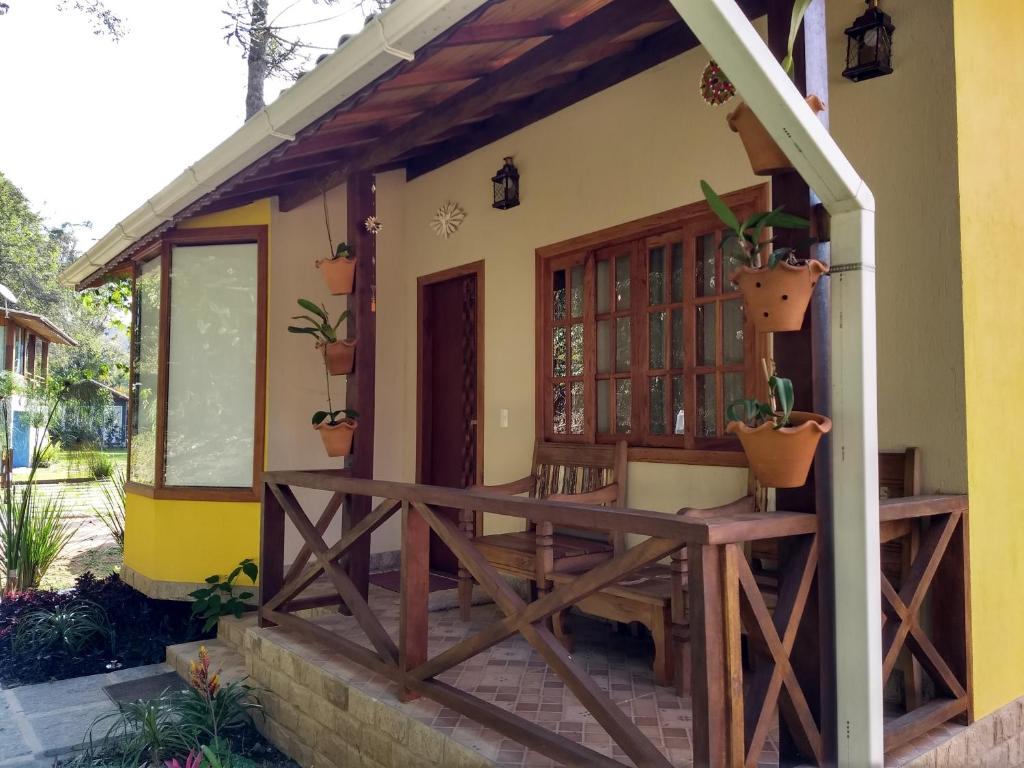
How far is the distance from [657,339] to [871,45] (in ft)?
5.33

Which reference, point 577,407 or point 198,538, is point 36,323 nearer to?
point 198,538

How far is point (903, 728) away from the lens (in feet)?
8.00

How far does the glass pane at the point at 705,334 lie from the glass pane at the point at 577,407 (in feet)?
2.79

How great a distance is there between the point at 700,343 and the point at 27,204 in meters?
24.0

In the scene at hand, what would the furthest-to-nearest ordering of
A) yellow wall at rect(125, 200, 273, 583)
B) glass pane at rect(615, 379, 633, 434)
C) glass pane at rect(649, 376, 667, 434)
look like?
yellow wall at rect(125, 200, 273, 583), glass pane at rect(615, 379, 633, 434), glass pane at rect(649, 376, 667, 434)

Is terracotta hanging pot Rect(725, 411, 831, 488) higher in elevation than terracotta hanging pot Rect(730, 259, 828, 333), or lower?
lower

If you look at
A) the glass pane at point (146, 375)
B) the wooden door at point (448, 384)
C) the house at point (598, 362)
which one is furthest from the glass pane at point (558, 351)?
the glass pane at point (146, 375)

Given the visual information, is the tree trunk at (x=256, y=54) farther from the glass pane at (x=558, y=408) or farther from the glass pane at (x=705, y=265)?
the glass pane at (x=705, y=265)

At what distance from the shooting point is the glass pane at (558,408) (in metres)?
4.55

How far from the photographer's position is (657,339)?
4.02 meters

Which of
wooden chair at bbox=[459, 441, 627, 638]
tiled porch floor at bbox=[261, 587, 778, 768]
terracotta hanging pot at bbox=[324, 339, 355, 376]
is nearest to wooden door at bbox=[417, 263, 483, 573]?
wooden chair at bbox=[459, 441, 627, 638]

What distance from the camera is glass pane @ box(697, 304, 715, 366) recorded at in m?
3.72

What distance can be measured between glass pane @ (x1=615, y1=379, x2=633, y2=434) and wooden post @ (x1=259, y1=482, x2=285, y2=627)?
1.86 metres

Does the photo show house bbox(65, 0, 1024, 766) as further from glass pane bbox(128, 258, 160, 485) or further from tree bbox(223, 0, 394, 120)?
tree bbox(223, 0, 394, 120)
